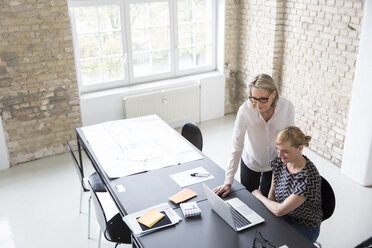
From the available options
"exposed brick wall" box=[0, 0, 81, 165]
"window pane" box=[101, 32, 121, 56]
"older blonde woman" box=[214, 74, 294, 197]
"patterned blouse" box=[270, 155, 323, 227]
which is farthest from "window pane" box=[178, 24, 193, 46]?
"patterned blouse" box=[270, 155, 323, 227]

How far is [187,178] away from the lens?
3350mm

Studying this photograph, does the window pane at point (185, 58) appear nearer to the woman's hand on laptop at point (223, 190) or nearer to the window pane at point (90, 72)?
the window pane at point (90, 72)

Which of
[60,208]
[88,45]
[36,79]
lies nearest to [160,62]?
[88,45]

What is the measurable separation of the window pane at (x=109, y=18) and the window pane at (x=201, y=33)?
1384 mm

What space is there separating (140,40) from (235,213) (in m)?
3.87

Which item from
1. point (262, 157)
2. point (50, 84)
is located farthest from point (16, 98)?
point (262, 157)

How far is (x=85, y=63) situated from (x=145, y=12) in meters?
1.18

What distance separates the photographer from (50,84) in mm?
5391

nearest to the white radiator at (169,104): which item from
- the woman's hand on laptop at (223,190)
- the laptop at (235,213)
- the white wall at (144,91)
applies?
the white wall at (144,91)

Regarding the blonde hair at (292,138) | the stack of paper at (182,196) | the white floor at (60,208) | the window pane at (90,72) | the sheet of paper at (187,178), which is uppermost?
the blonde hair at (292,138)

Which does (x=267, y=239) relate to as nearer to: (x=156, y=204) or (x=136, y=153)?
(x=156, y=204)

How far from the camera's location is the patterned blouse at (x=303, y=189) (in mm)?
2666

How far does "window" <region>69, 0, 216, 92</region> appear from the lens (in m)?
5.62

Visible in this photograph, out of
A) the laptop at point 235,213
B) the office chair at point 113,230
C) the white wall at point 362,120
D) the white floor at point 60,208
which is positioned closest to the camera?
the laptop at point 235,213
